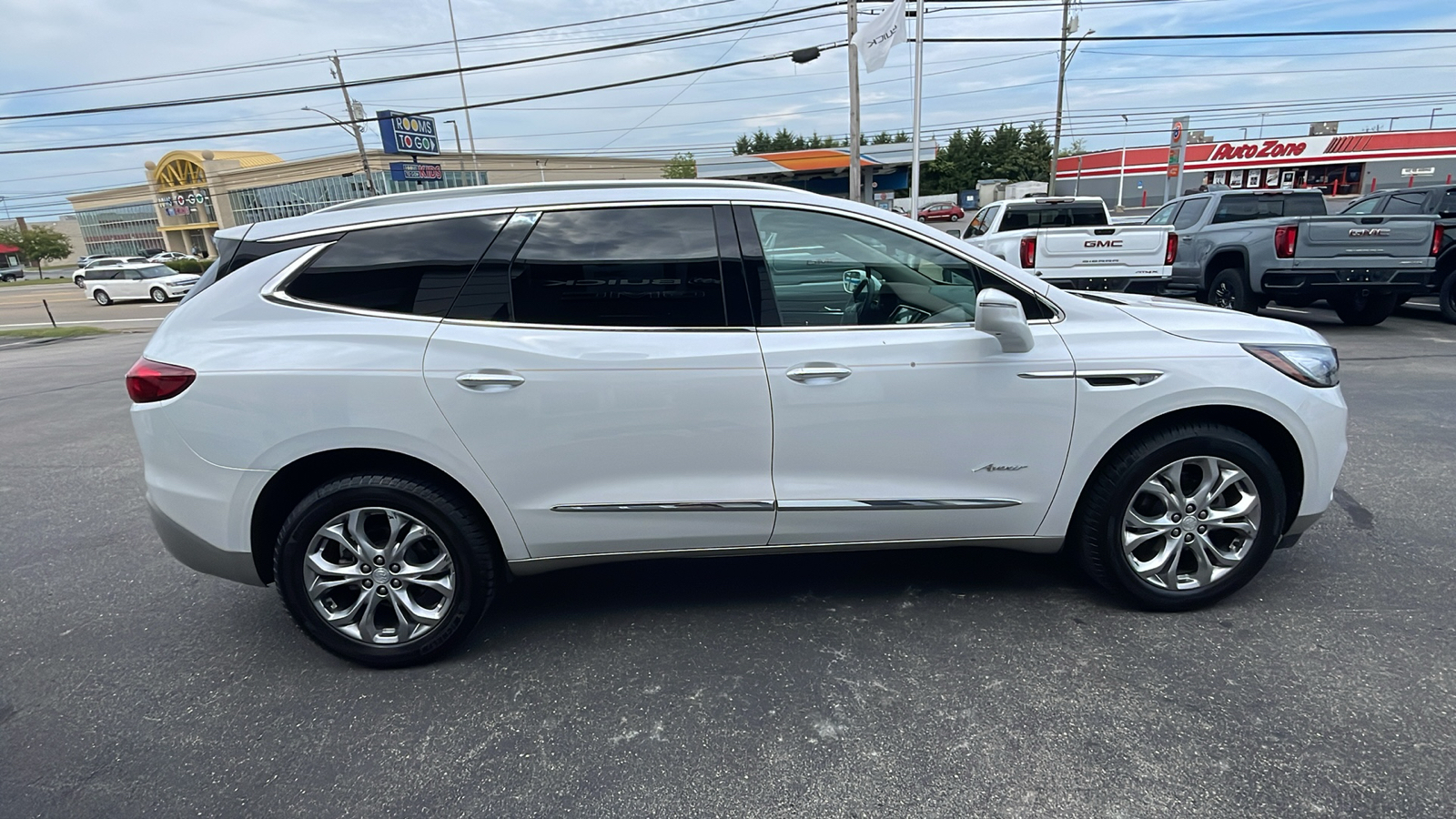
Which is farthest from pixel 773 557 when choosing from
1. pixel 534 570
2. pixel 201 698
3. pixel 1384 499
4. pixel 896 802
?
pixel 1384 499

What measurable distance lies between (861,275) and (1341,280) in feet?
30.2

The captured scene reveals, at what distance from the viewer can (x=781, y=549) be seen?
2.98m

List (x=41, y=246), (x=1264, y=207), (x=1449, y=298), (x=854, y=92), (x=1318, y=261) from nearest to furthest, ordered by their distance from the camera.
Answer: (x=1318, y=261) → (x=1449, y=298) → (x=1264, y=207) → (x=854, y=92) → (x=41, y=246)

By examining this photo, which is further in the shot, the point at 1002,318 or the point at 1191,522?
the point at 1191,522

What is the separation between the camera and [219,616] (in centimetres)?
338

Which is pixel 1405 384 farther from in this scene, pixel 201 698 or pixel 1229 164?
pixel 1229 164

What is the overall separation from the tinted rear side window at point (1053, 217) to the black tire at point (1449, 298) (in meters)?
4.35

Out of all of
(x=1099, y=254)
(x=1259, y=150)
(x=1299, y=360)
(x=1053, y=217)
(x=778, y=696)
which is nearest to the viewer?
(x=778, y=696)

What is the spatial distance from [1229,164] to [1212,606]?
5884 cm

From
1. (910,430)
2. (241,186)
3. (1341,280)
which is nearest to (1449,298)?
(1341,280)

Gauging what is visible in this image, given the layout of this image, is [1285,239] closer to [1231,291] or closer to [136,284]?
[1231,291]

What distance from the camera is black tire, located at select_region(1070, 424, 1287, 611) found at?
2.92 m

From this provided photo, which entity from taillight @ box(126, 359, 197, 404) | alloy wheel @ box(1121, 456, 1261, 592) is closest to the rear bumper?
alloy wheel @ box(1121, 456, 1261, 592)

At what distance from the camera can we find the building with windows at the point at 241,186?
60.4 meters
